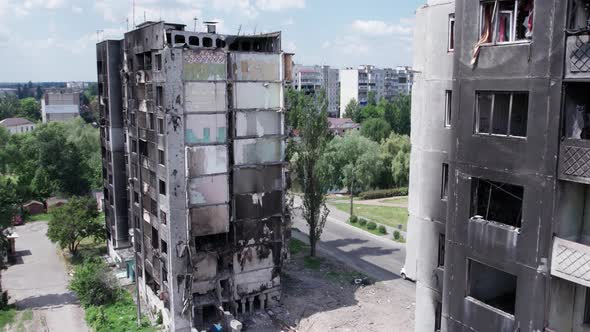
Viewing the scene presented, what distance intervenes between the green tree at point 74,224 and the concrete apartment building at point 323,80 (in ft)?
309

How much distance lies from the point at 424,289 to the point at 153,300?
67.3 ft

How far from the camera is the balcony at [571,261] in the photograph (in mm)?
10172

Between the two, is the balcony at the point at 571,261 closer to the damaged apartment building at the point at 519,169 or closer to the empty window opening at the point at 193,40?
the damaged apartment building at the point at 519,169

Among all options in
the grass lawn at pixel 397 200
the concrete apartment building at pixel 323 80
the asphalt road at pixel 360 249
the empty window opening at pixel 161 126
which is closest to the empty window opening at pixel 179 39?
the empty window opening at pixel 161 126

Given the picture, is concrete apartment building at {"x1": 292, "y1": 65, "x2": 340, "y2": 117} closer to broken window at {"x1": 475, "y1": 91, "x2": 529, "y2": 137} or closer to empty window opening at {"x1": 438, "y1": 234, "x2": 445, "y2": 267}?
empty window opening at {"x1": 438, "y1": 234, "x2": 445, "y2": 267}

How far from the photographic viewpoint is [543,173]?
10609mm

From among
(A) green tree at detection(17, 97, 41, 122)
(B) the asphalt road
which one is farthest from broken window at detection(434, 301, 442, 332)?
(A) green tree at detection(17, 97, 41, 122)

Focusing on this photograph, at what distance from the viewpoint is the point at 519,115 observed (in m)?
11.5

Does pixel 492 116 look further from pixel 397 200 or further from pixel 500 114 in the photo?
pixel 397 200

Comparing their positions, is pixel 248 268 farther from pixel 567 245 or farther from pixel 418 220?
pixel 567 245

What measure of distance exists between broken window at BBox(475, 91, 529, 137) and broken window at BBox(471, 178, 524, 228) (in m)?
1.23

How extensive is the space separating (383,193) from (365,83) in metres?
72.7

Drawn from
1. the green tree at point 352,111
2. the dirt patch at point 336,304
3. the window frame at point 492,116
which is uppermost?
the window frame at point 492,116

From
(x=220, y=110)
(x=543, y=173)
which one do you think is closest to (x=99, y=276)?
(x=220, y=110)
